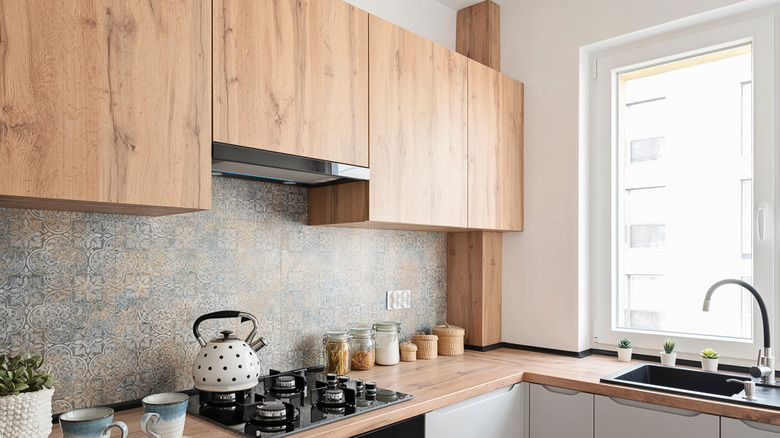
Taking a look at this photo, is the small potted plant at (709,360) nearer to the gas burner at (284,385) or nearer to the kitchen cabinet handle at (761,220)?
the kitchen cabinet handle at (761,220)

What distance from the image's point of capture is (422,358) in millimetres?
2641

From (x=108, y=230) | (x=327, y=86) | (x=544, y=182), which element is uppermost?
(x=327, y=86)

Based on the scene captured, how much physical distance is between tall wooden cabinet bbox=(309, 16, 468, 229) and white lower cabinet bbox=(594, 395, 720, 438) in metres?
0.93

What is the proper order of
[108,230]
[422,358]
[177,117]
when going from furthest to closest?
[422,358] → [108,230] → [177,117]

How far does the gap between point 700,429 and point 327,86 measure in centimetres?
172

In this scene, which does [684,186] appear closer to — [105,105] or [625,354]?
[625,354]

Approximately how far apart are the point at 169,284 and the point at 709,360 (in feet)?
6.92

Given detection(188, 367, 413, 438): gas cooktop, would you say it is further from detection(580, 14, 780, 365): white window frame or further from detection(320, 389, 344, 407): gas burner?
detection(580, 14, 780, 365): white window frame

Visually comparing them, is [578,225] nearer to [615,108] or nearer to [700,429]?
[615,108]

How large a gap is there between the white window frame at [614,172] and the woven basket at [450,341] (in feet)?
2.15

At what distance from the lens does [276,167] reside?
180 centimetres

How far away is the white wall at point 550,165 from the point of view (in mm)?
2783

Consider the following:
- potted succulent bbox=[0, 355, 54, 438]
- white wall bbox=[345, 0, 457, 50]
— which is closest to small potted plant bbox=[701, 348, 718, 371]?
white wall bbox=[345, 0, 457, 50]

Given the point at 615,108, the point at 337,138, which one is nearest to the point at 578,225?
the point at 615,108
